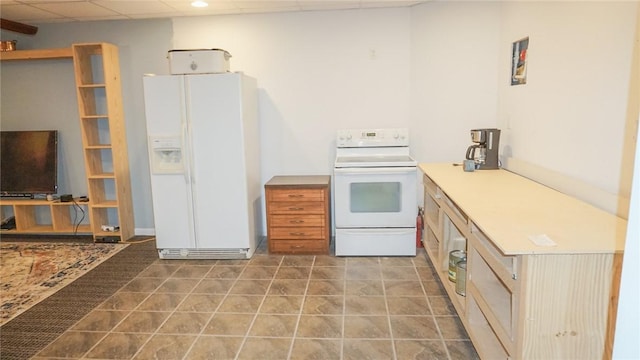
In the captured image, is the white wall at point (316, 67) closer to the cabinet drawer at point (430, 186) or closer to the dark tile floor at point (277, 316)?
the cabinet drawer at point (430, 186)

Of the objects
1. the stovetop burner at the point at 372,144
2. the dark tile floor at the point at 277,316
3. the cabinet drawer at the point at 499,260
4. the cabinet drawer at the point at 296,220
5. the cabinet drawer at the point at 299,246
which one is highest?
the stovetop burner at the point at 372,144

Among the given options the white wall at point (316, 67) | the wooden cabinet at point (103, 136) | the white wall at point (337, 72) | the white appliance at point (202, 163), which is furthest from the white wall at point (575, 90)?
the wooden cabinet at point (103, 136)

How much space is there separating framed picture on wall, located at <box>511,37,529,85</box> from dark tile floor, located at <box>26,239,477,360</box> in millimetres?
1736

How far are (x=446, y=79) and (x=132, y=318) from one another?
3408mm

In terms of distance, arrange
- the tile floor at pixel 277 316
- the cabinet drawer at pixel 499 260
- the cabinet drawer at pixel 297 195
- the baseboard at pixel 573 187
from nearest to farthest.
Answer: the cabinet drawer at pixel 499 260 < the baseboard at pixel 573 187 < the tile floor at pixel 277 316 < the cabinet drawer at pixel 297 195

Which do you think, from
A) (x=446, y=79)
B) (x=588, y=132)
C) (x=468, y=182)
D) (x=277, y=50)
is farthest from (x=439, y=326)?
(x=277, y=50)

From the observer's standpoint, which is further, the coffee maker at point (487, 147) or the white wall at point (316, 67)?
the white wall at point (316, 67)

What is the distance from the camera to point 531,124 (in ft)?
9.64

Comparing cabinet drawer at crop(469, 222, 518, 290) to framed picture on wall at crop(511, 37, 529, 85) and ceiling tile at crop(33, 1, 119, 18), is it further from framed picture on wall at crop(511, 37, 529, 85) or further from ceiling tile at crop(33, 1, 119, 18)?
ceiling tile at crop(33, 1, 119, 18)

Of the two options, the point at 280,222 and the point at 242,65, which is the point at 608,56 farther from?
the point at 242,65

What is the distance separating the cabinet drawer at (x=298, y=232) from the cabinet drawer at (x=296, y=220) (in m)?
0.04

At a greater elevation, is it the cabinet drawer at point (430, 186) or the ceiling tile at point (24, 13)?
the ceiling tile at point (24, 13)

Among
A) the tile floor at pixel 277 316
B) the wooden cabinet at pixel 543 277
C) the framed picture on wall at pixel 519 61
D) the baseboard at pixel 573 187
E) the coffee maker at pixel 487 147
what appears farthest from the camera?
the coffee maker at pixel 487 147

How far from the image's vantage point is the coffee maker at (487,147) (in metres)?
3.26
